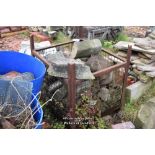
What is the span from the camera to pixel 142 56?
2053 millimetres

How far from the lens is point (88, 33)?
73.0 inches

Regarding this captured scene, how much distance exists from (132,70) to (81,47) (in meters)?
0.47

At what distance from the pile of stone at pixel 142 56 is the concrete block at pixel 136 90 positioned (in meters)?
0.03

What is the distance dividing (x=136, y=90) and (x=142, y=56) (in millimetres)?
224

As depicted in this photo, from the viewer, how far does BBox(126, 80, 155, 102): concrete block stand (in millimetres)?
1930

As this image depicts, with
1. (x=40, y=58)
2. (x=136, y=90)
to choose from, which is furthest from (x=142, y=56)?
(x=40, y=58)

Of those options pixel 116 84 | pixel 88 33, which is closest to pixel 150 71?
pixel 116 84

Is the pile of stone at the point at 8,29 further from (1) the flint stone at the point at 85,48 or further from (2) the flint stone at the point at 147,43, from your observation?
(2) the flint stone at the point at 147,43

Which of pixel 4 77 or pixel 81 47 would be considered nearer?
pixel 4 77

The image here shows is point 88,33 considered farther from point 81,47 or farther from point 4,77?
point 4,77

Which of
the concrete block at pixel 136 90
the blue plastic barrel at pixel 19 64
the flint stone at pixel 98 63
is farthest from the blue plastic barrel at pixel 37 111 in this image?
the concrete block at pixel 136 90

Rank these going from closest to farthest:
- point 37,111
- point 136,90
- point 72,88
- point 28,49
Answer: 1. point 37,111
2. point 72,88
3. point 28,49
4. point 136,90

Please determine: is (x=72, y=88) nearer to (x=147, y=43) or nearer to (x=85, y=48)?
(x=85, y=48)

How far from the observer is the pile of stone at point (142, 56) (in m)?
2.00
